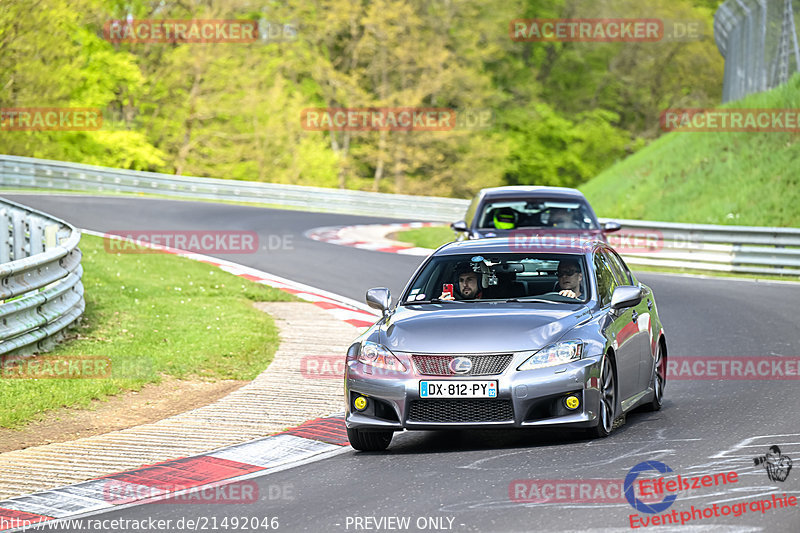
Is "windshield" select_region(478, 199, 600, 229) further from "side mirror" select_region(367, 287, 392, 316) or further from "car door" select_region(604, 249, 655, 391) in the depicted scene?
"side mirror" select_region(367, 287, 392, 316)

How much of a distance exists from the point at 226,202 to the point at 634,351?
2992cm

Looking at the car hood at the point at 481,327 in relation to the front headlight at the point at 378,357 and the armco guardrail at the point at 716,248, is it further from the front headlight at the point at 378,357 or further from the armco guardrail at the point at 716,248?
the armco guardrail at the point at 716,248

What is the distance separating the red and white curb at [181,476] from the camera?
6996mm

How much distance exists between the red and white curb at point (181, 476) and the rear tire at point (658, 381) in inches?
101

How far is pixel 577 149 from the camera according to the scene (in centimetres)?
6906

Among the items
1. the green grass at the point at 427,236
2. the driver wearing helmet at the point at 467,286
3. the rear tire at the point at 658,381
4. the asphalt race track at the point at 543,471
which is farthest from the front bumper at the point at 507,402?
the green grass at the point at 427,236

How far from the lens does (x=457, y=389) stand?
26.1 feet

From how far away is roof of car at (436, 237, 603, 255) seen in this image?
945 centimetres

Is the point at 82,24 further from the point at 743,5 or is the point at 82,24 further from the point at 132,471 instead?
the point at 132,471

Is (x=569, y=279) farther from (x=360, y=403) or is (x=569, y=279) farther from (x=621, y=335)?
(x=360, y=403)

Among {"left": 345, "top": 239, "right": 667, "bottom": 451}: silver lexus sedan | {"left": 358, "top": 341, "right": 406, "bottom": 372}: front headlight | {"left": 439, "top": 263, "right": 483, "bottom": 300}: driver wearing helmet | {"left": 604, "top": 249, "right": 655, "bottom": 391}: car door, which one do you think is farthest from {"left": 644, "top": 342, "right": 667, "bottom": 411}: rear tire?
{"left": 358, "top": 341, "right": 406, "bottom": 372}: front headlight

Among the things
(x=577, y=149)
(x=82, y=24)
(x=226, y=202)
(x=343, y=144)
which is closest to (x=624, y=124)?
(x=577, y=149)

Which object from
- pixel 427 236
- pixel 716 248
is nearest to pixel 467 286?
pixel 716 248

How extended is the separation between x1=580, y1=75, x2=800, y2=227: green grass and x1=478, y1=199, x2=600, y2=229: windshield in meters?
11.7
